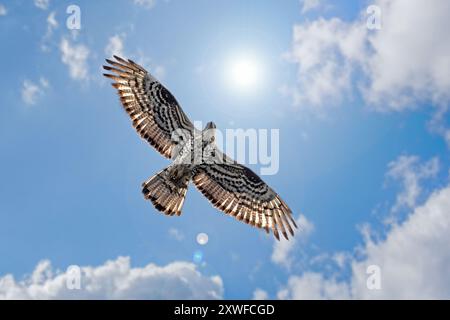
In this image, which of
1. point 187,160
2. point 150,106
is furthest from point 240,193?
point 150,106

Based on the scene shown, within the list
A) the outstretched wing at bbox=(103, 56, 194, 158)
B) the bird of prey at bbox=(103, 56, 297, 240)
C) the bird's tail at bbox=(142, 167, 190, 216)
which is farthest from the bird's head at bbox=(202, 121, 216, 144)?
the bird's tail at bbox=(142, 167, 190, 216)

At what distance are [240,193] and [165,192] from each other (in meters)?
2.76

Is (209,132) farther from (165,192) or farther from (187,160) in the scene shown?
(165,192)

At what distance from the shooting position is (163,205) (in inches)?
542

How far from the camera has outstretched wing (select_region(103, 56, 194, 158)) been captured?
48.0 feet

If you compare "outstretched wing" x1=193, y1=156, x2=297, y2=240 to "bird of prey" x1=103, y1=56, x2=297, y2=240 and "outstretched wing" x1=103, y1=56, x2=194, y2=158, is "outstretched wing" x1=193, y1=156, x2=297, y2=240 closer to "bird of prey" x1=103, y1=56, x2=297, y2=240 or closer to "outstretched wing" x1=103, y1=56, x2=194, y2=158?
"bird of prey" x1=103, y1=56, x2=297, y2=240

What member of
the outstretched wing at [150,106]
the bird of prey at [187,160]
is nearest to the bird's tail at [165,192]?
the bird of prey at [187,160]

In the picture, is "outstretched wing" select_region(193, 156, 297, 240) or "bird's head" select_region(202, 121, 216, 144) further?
"outstretched wing" select_region(193, 156, 297, 240)

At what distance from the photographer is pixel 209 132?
14336 millimetres

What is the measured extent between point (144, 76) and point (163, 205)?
4165 millimetres
